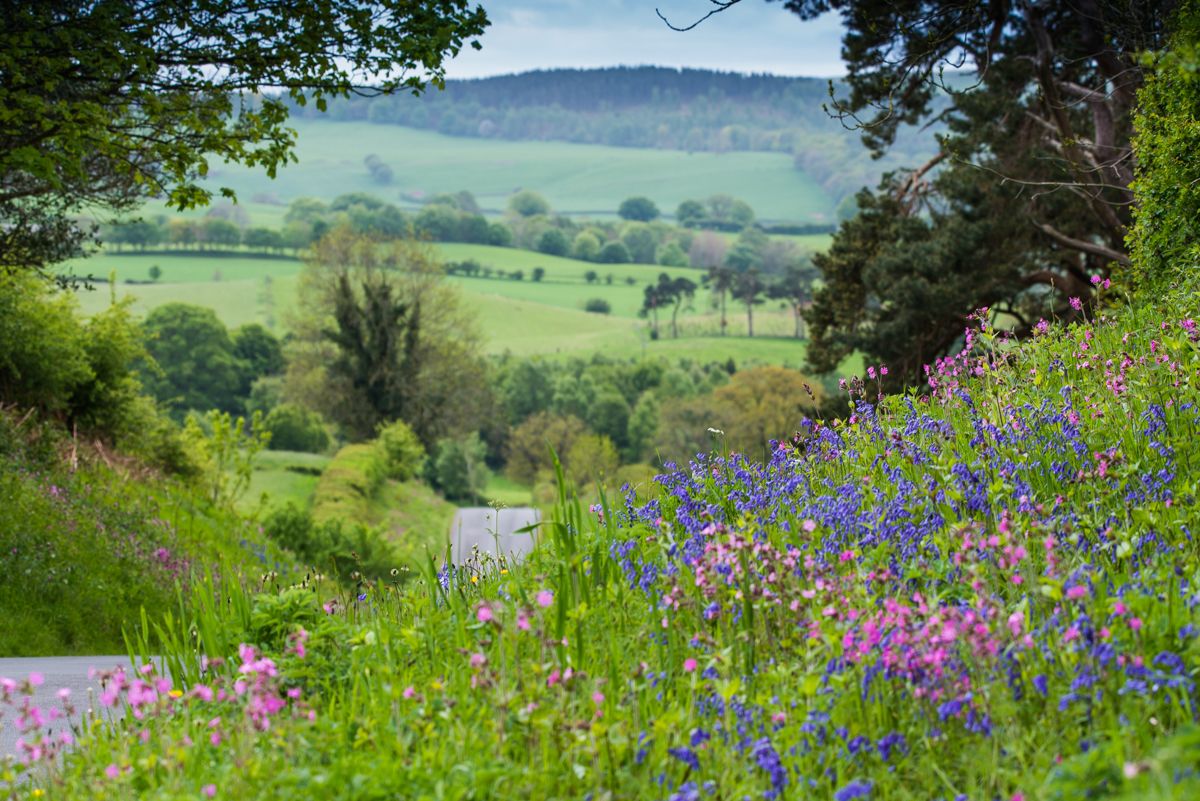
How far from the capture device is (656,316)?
165500 millimetres

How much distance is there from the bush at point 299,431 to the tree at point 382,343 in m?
5.20

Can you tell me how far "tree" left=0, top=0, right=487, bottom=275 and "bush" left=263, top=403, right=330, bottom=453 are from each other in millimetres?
64142

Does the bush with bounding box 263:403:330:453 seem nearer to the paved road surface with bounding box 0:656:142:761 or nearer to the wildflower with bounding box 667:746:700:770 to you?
the paved road surface with bounding box 0:656:142:761

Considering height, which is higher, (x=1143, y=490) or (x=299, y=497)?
(x=1143, y=490)

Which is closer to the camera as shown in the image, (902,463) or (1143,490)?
(1143,490)

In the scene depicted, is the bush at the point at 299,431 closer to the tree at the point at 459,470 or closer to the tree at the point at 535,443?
the tree at the point at 459,470

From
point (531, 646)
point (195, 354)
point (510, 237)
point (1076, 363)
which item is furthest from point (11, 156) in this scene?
point (510, 237)

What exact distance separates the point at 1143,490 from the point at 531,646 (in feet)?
10.7

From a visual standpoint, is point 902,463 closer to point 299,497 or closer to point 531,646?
point 531,646

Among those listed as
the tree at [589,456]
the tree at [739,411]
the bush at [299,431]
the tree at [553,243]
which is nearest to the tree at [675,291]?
the tree at [553,243]

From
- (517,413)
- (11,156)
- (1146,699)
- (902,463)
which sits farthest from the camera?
(517,413)

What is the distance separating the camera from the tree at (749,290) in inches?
6033

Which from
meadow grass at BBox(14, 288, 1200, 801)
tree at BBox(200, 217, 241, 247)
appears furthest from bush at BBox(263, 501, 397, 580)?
tree at BBox(200, 217, 241, 247)

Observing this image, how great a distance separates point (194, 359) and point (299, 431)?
36.7 meters
